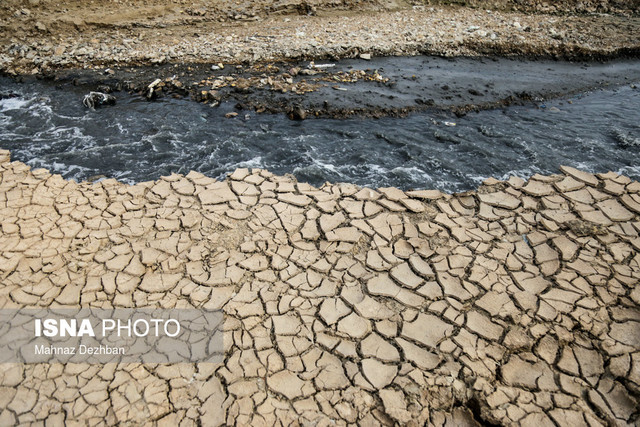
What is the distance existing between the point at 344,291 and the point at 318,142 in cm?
311

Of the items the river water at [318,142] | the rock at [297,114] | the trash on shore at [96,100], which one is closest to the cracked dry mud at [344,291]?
the river water at [318,142]

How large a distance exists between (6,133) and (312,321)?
5711mm

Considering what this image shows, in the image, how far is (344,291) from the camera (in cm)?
336

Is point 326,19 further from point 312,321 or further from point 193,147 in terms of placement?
point 312,321

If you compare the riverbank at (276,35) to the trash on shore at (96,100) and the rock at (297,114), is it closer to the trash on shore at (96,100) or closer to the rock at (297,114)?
the trash on shore at (96,100)

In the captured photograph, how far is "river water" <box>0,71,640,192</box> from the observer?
17.4 feet

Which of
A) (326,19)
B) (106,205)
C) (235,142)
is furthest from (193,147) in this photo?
(326,19)

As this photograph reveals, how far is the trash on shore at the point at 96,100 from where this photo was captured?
6.74 metres

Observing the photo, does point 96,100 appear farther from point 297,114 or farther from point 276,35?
point 276,35

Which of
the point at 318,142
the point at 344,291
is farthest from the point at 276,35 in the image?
the point at 344,291

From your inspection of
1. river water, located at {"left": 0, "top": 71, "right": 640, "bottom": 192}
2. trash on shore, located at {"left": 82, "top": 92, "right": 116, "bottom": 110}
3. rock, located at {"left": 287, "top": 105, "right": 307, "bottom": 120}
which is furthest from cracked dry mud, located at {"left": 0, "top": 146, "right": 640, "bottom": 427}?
trash on shore, located at {"left": 82, "top": 92, "right": 116, "bottom": 110}

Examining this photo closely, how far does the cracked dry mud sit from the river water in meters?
0.71

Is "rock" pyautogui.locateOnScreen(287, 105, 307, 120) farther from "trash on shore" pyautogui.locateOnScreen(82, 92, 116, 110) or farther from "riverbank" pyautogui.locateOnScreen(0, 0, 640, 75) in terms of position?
"trash on shore" pyautogui.locateOnScreen(82, 92, 116, 110)

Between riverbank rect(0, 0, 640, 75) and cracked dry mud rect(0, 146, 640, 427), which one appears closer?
cracked dry mud rect(0, 146, 640, 427)
